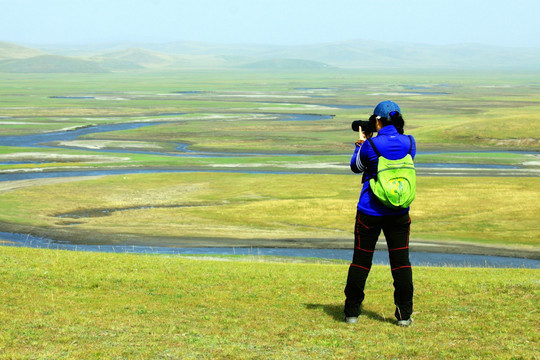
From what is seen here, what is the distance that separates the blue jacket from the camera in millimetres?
11031

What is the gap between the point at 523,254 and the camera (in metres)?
36.7

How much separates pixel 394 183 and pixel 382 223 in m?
0.69

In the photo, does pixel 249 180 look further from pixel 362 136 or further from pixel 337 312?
pixel 362 136

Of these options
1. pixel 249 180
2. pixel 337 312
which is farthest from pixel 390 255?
pixel 249 180

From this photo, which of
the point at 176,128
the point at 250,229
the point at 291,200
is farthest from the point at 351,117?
the point at 250,229

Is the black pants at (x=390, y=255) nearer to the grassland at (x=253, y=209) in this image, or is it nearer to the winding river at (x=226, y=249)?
the winding river at (x=226, y=249)

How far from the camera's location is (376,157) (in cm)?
1116

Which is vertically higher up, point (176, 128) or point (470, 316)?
point (470, 316)

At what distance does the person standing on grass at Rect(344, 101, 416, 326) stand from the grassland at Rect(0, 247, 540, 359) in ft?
1.31

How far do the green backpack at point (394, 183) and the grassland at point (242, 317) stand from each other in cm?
201

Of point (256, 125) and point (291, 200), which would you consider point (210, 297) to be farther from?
point (256, 125)

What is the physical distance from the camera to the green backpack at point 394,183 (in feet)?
35.5

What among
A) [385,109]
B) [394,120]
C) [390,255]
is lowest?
[390,255]

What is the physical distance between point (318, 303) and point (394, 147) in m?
3.74
